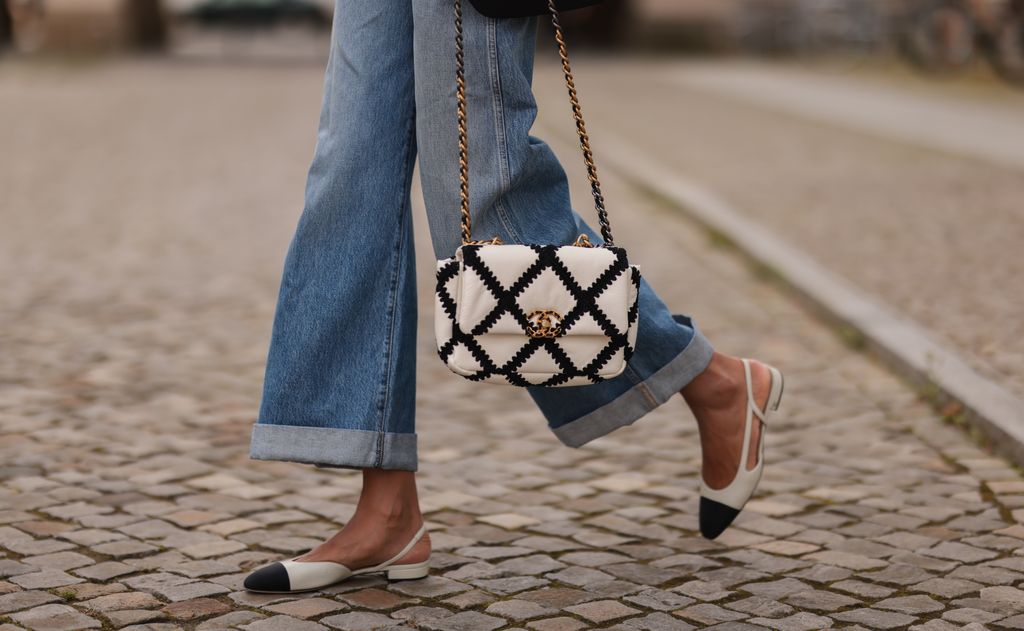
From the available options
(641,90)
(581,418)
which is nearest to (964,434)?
(581,418)

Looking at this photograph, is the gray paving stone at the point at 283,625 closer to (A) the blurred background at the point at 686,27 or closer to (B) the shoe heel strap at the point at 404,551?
(B) the shoe heel strap at the point at 404,551

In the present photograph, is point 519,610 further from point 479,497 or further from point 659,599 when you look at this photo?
point 479,497

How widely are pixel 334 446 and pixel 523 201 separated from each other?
0.55 metres

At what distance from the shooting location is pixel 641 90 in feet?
63.6

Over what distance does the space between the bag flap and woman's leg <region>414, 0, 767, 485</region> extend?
216mm

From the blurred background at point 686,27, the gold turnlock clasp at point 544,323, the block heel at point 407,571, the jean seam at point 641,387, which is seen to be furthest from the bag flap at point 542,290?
the blurred background at point 686,27

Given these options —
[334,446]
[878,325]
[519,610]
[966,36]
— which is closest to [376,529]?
[334,446]

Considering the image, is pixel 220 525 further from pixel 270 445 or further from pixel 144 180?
pixel 144 180

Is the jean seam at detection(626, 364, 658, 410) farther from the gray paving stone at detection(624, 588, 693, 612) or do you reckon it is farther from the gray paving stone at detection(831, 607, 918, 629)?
the gray paving stone at detection(831, 607, 918, 629)

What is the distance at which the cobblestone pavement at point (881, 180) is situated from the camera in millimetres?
5676

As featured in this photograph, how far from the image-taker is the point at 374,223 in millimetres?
2777

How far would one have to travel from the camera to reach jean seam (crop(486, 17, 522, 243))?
265cm

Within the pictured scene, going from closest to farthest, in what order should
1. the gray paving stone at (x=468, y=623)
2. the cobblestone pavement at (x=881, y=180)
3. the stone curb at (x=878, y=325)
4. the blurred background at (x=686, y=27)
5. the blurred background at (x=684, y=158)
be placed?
the gray paving stone at (x=468, y=623), the stone curb at (x=878, y=325), the cobblestone pavement at (x=881, y=180), the blurred background at (x=684, y=158), the blurred background at (x=686, y=27)

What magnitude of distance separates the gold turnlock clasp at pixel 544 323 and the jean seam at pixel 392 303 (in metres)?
0.34
